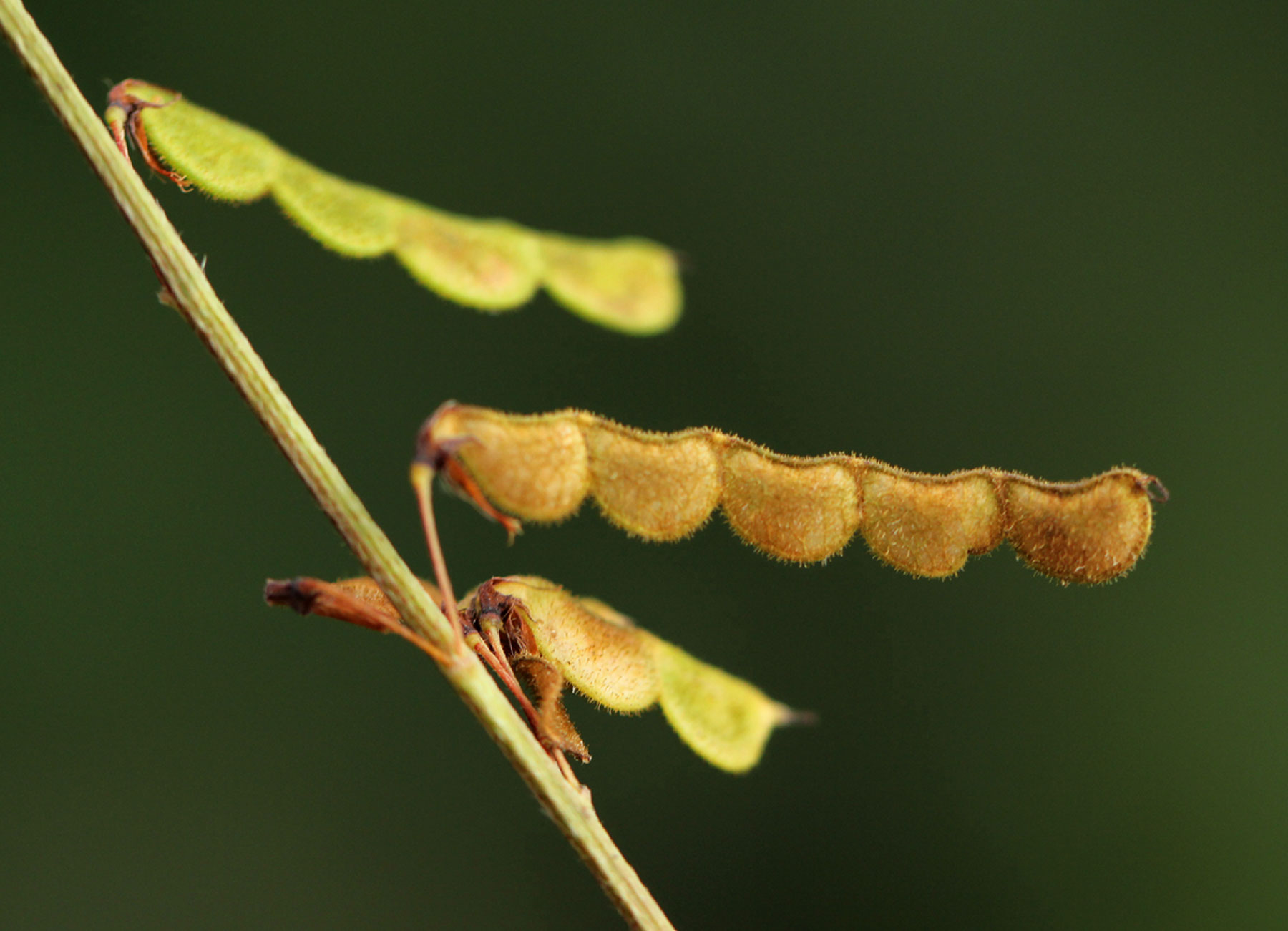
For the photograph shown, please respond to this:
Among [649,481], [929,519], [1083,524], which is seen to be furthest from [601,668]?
[1083,524]

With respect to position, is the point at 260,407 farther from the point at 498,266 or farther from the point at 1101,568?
the point at 1101,568

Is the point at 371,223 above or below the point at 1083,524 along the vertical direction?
above

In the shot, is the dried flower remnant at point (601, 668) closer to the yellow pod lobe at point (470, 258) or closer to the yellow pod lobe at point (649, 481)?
the yellow pod lobe at point (649, 481)

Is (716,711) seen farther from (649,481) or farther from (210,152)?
(210,152)

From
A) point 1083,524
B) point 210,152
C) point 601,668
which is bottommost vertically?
point 1083,524

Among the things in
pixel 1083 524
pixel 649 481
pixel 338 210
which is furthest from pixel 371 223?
pixel 1083 524

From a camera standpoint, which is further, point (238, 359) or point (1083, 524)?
point (1083, 524)

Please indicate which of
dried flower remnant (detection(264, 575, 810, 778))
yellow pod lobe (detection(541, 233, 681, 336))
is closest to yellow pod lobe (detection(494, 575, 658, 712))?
dried flower remnant (detection(264, 575, 810, 778))
